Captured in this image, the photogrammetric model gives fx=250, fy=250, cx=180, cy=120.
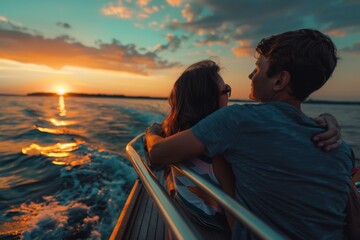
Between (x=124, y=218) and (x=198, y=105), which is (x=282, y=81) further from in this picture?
(x=124, y=218)

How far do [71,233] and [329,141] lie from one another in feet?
12.6

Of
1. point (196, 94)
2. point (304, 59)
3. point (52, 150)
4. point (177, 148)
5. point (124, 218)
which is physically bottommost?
point (52, 150)

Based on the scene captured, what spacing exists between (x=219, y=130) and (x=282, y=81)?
0.45 metres

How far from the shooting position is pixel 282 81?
4.33 feet

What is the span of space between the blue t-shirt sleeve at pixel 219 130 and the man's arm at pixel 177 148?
4 centimetres

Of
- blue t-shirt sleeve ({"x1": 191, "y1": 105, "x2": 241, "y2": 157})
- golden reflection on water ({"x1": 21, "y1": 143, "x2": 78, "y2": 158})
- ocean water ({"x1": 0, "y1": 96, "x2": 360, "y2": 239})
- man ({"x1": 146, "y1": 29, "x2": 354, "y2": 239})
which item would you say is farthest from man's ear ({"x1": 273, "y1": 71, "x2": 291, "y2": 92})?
golden reflection on water ({"x1": 21, "y1": 143, "x2": 78, "y2": 158})

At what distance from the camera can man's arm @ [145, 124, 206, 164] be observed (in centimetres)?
126

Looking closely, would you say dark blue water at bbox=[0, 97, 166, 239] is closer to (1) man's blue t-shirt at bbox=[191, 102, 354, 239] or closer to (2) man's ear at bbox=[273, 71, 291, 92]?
(1) man's blue t-shirt at bbox=[191, 102, 354, 239]

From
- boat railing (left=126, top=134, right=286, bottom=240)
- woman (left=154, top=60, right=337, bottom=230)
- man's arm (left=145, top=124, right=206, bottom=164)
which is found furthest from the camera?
woman (left=154, top=60, right=337, bottom=230)

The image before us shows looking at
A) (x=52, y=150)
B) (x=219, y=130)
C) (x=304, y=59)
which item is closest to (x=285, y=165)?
(x=219, y=130)

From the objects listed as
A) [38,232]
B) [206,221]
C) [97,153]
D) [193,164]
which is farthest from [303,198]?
[97,153]

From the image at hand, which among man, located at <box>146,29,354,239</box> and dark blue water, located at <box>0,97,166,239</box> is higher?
man, located at <box>146,29,354,239</box>

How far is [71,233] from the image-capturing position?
3740 millimetres

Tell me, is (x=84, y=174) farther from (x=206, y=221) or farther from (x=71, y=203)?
(x=206, y=221)
